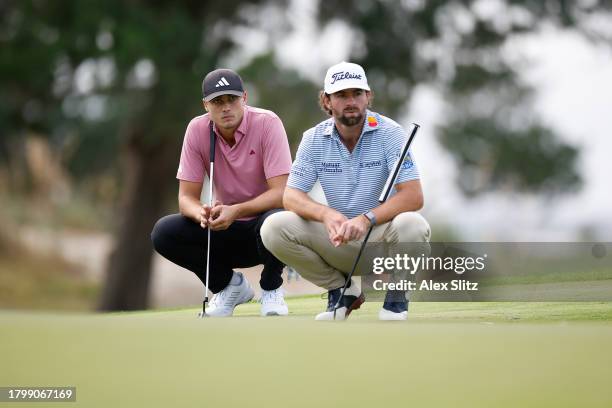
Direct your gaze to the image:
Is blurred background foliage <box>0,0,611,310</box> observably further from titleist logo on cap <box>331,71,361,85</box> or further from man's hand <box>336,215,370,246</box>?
man's hand <box>336,215,370,246</box>

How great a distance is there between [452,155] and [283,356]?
31749mm

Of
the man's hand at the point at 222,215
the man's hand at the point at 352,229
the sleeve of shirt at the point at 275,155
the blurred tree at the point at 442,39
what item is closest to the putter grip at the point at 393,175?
the man's hand at the point at 352,229

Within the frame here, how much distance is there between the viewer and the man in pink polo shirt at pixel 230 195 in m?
5.30

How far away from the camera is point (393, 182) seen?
4859 mm

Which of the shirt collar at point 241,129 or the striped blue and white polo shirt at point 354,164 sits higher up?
the shirt collar at point 241,129

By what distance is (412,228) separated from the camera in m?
4.75

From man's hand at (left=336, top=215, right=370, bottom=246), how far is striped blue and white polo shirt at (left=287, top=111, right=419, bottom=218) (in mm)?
227

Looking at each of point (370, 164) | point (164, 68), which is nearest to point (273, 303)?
point (370, 164)

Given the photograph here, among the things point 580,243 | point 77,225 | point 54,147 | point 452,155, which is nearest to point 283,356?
point 580,243

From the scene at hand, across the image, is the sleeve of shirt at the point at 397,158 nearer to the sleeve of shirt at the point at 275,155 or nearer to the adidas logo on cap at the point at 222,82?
the sleeve of shirt at the point at 275,155

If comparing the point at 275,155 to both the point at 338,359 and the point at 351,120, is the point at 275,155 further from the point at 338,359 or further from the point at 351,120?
the point at 338,359

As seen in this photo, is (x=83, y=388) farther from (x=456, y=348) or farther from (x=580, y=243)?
(x=580, y=243)

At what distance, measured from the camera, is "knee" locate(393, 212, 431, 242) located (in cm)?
474

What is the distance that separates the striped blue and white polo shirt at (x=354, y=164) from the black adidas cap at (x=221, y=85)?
0.45 metres
